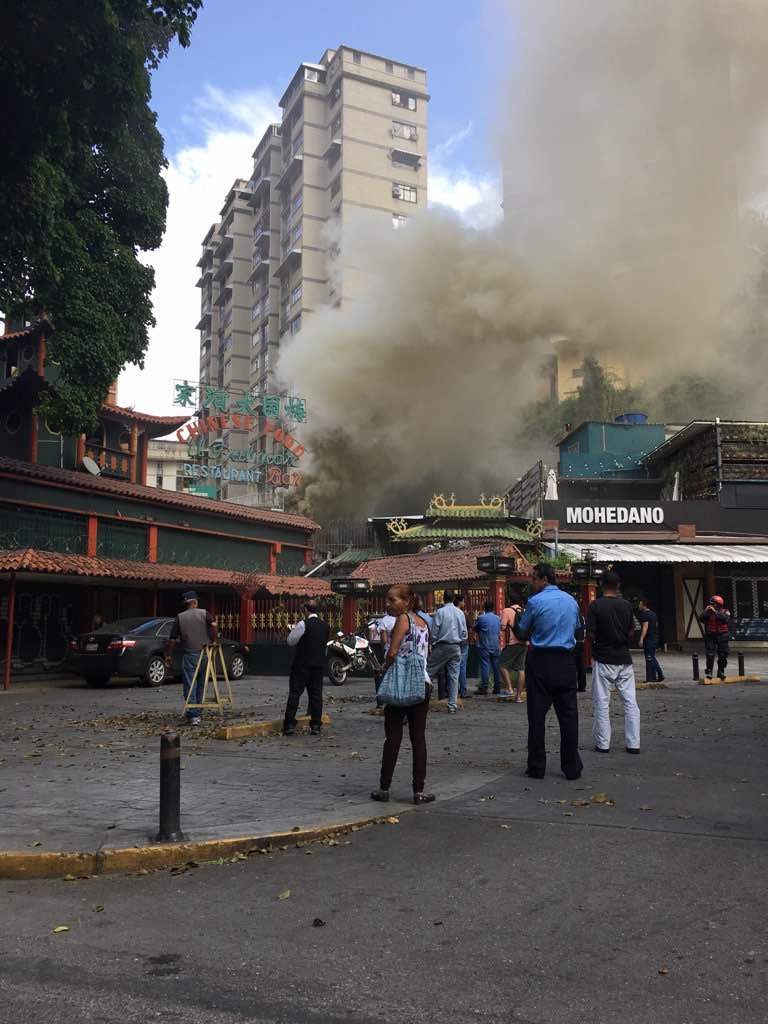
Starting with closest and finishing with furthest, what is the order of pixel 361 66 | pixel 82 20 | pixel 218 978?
1. pixel 218 978
2. pixel 82 20
3. pixel 361 66

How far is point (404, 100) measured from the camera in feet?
239

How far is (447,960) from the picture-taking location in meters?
3.29

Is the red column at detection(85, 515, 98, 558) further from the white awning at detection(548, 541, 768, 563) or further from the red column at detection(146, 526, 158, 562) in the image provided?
the white awning at detection(548, 541, 768, 563)

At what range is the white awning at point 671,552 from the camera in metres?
25.9

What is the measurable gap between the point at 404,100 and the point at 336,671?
67883 millimetres

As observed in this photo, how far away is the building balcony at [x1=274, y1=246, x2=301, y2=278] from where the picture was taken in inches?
2712

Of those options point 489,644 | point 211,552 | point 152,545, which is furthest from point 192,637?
point 211,552

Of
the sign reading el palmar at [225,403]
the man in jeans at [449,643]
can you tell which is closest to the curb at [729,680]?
the man in jeans at [449,643]

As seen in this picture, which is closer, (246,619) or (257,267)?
(246,619)

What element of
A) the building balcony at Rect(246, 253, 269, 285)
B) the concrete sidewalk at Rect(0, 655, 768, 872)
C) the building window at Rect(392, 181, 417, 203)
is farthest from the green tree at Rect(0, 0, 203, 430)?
the building balcony at Rect(246, 253, 269, 285)

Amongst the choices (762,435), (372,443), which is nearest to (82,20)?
(762,435)

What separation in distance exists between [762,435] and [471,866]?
29.4m

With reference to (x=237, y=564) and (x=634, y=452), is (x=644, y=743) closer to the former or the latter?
(x=237, y=564)

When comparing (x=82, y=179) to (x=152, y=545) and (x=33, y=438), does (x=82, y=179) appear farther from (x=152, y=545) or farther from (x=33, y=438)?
(x=152, y=545)
